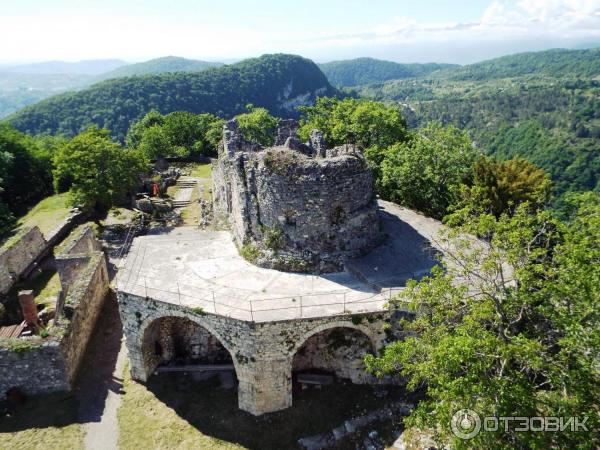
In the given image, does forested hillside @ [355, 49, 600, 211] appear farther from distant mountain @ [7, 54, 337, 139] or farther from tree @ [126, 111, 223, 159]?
distant mountain @ [7, 54, 337, 139]

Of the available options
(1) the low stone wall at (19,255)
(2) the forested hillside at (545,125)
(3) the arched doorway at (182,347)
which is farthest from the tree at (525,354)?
(2) the forested hillside at (545,125)

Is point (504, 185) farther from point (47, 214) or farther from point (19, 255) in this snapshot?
point (47, 214)

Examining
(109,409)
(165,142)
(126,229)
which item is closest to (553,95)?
(165,142)

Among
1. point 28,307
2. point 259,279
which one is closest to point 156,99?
point 28,307

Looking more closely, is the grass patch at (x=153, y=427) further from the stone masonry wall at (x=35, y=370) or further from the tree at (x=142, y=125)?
the tree at (x=142, y=125)

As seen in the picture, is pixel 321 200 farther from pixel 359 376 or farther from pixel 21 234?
pixel 21 234

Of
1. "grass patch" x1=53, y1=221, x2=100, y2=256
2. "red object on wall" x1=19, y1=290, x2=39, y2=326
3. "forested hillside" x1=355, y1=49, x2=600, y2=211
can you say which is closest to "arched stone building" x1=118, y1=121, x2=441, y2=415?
"red object on wall" x1=19, y1=290, x2=39, y2=326
